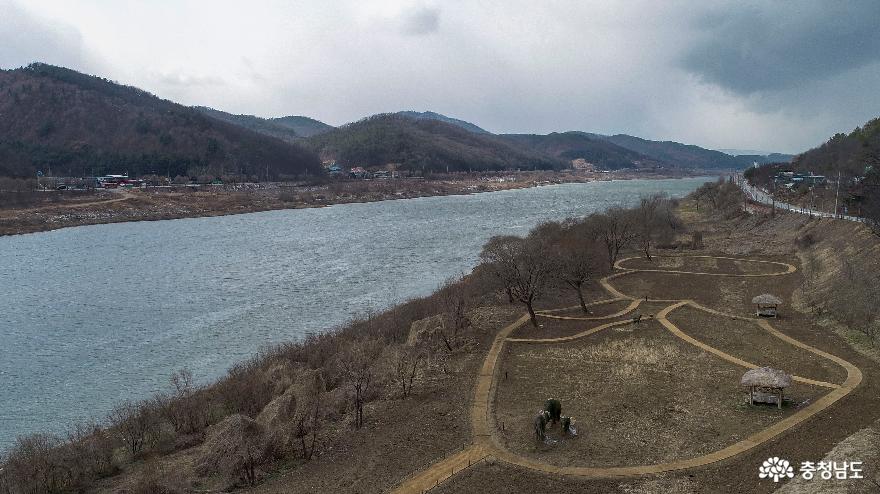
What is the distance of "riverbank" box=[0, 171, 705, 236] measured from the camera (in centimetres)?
10281

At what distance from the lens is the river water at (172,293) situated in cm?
3275

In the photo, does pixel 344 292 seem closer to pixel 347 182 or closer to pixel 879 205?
pixel 879 205

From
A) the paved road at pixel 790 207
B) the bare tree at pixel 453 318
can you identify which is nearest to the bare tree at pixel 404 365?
the bare tree at pixel 453 318

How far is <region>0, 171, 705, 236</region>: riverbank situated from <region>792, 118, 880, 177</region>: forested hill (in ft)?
339

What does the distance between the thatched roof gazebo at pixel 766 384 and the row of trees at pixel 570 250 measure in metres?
14.1

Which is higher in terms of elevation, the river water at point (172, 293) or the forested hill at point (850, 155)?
the forested hill at point (850, 155)

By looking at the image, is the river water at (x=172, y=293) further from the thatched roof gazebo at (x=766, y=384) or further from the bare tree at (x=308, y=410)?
the thatched roof gazebo at (x=766, y=384)

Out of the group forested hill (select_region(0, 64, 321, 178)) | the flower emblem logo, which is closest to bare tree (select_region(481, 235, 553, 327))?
the flower emblem logo

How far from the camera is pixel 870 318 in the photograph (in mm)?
29188

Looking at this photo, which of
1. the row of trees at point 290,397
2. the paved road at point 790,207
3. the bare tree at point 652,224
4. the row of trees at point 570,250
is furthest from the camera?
the bare tree at point 652,224

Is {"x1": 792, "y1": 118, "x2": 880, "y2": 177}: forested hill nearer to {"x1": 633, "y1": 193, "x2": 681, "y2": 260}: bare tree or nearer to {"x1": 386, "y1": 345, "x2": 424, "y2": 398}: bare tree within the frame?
{"x1": 633, "y1": 193, "x2": 681, "y2": 260}: bare tree

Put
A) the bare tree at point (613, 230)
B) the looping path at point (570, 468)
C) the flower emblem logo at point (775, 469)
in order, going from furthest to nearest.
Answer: the bare tree at point (613, 230) < the looping path at point (570, 468) < the flower emblem logo at point (775, 469)

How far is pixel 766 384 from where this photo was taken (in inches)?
832

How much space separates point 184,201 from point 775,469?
133m
